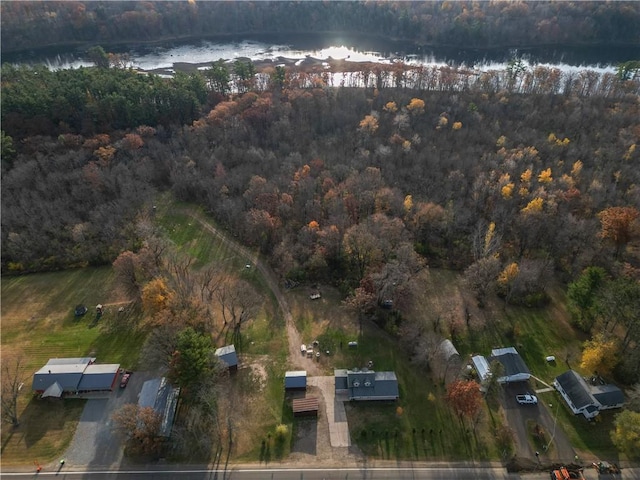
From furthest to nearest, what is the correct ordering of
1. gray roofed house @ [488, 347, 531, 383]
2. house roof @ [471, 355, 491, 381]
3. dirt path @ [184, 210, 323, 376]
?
dirt path @ [184, 210, 323, 376] → house roof @ [471, 355, 491, 381] → gray roofed house @ [488, 347, 531, 383]

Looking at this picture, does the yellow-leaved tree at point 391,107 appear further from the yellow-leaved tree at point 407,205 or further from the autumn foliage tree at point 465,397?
the autumn foliage tree at point 465,397

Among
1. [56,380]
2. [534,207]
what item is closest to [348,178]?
[534,207]

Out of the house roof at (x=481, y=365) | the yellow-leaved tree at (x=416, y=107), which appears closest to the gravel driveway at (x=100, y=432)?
the house roof at (x=481, y=365)

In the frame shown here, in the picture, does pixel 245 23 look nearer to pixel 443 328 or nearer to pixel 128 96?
pixel 128 96

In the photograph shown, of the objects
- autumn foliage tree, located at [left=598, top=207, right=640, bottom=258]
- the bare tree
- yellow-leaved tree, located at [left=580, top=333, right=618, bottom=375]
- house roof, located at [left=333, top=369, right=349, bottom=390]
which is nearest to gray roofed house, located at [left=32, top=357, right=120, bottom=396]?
the bare tree

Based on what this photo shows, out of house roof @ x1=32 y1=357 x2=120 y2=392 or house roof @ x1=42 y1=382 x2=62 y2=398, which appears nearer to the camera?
house roof @ x1=42 y1=382 x2=62 y2=398

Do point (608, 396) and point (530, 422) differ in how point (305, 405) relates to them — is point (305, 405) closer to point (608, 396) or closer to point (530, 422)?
point (530, 422)

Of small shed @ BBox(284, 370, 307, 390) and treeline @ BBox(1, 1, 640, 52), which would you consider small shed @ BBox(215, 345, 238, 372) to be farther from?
treeline @ BBox(1, 1, 640, 52)
